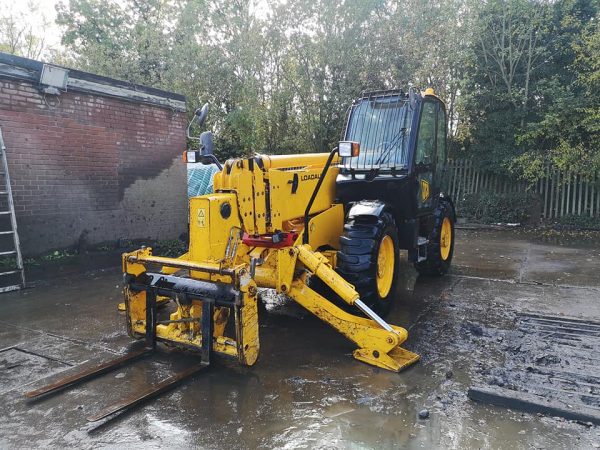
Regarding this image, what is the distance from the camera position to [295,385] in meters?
3.59

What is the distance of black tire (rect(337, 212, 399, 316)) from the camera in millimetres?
4500

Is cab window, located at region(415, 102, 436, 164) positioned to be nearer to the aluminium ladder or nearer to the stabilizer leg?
the stabilizer leg

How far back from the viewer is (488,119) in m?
13.4

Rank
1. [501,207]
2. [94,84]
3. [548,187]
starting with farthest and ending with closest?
[501,207] → [548,187] → [94,84]

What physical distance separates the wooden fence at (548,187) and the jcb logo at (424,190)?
788 centimetres

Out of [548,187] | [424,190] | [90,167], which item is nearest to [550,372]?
[424,190]

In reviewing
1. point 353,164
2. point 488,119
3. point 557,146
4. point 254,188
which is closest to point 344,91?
point 488,119

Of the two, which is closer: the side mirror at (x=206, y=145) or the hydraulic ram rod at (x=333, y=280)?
the hydraulic ram rod at (x=333, y=280)

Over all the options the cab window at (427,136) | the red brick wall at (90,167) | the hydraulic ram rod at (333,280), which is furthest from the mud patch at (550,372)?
the red brick wall at (90,167)

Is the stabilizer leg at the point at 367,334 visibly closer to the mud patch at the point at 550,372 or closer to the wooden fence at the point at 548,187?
the mud patch at the point at 550,372

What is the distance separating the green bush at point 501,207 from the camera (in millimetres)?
12930

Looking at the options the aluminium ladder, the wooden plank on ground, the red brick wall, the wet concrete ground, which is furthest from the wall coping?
the wooden plank on ground

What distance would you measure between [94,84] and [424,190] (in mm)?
5935

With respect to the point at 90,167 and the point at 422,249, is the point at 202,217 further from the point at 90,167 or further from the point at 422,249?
the point at 90,167
